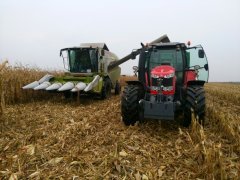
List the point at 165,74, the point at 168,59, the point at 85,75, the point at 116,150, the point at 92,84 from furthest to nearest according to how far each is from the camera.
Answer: the point at 85,75 → the point at 92,84 → the point at 168,59 → the point at 165,74 → the point at 116,150

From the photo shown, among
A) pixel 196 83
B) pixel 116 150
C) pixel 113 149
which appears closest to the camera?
pixel 116 150

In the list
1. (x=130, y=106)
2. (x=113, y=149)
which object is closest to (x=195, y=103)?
(x=130, y=106)

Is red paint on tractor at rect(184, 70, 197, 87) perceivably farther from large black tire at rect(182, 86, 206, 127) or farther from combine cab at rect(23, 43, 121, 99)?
combine cab at rect(23, 43, 121, 99)

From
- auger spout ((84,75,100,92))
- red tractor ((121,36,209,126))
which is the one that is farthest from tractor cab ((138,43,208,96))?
auger spout ((84,75,100,92))

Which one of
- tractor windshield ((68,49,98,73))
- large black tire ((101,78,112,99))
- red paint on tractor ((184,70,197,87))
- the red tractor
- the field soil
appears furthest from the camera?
tractor windshield ((68,49,98,73))

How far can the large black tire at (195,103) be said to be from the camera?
20.5ft

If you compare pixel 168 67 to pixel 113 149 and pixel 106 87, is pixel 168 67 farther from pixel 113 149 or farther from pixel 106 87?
pixel 106 87

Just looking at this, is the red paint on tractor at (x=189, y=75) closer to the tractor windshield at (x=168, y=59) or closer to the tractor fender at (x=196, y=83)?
the tractor windshield at (x=168, y=59)

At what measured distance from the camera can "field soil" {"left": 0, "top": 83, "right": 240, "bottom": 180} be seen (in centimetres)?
405

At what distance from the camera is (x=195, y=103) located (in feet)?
20.5

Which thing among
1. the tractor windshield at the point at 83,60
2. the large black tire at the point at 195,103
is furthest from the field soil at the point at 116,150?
the tractor windshield at the point at 83,60

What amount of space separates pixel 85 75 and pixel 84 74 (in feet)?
0.22

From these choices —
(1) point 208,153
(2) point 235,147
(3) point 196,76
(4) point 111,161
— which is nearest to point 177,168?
(1) point 208,153

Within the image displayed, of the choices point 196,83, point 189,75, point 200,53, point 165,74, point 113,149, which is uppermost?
point 200,53
